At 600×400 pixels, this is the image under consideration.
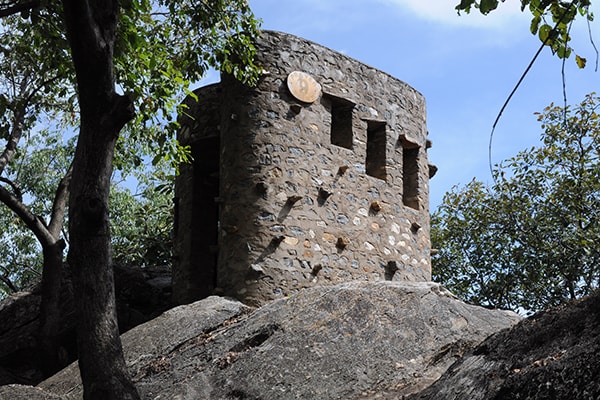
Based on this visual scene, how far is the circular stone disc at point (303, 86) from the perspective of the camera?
11.6 m

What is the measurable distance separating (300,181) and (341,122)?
154 centimetres

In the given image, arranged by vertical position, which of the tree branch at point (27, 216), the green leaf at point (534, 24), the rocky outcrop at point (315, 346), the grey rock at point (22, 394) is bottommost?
the grey rock at point (22, 394)

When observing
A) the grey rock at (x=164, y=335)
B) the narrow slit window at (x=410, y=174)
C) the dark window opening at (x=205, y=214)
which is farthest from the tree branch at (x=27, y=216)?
the narrow slit window at (x=410, y=174)

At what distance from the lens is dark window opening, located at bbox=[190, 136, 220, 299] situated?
40.8 ft

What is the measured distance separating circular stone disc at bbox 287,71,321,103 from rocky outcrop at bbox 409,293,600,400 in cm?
643

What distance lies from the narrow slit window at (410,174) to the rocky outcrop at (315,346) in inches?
140

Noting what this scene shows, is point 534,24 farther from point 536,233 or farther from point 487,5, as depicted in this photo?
point 536,233

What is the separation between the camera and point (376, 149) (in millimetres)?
12641

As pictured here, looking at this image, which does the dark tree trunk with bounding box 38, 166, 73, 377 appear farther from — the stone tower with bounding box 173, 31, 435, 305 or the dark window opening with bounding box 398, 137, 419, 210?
the dark window opening with bounding box 398, 137, 419, 210

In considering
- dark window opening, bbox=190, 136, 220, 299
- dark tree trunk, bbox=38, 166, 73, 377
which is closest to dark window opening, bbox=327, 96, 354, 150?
dark window opening, bbox=190, 136, 220, 299

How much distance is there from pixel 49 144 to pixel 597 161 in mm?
14544

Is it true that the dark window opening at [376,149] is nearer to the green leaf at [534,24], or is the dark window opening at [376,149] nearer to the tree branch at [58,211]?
the tree branch at [58,211]

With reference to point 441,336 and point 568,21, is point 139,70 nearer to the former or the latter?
point 441,336

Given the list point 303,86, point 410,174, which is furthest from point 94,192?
point 410,174
